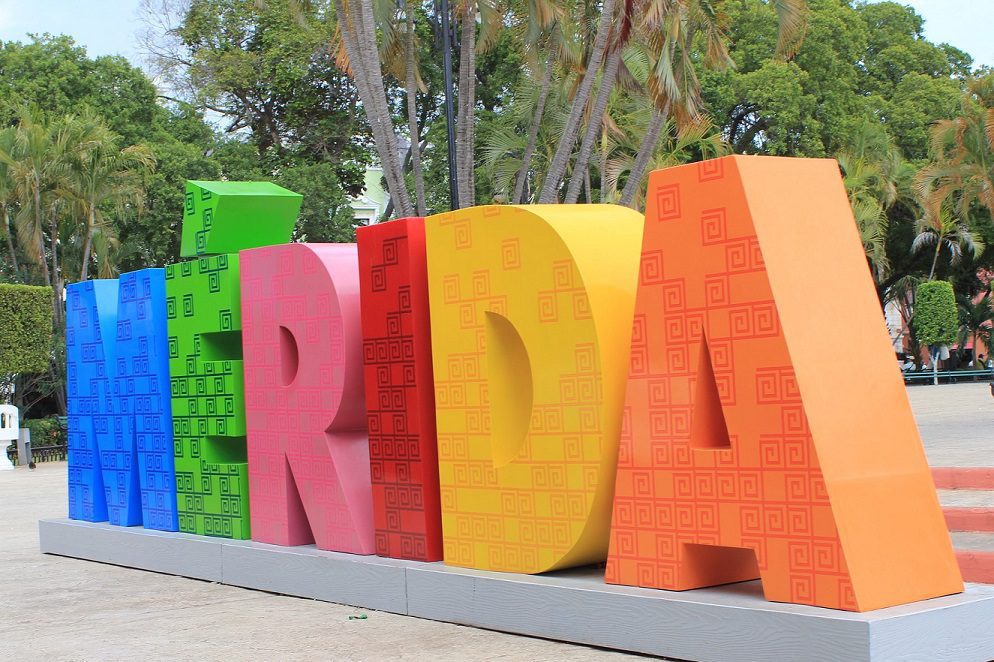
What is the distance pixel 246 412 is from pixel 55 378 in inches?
792

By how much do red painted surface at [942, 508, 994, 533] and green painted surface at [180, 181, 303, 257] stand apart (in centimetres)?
585

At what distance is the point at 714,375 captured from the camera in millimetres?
5887

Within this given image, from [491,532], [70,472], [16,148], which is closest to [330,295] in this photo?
[491,532]

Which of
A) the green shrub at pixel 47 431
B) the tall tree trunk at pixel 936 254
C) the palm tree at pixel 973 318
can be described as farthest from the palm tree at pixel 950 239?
the green shrub at pixel 47 431

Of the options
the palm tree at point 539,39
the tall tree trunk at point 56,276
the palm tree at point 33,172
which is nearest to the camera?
the palm tree at point 539,39

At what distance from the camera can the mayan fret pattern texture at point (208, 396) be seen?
30.7ft

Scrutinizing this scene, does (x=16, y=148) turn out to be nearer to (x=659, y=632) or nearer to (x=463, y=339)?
(x=463, y=339)

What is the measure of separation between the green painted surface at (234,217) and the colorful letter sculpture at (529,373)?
274 cm

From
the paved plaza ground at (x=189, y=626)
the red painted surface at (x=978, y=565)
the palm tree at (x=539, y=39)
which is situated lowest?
the paved plaza ground at (x=189, y=626)

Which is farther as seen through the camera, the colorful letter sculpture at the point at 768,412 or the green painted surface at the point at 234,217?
the green painted surface at the point at 234,217

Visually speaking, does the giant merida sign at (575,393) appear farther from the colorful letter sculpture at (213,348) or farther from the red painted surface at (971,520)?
the red painted surface at (971,520)

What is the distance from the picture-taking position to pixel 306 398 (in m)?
8.55

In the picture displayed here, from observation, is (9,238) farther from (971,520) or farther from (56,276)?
(971,520)

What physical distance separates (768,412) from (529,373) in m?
2.02
